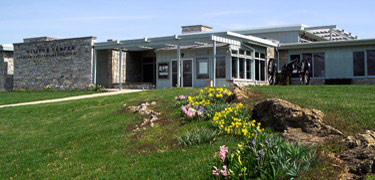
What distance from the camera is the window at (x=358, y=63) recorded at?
22.2 m

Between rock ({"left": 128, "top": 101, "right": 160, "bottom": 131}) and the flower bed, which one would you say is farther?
rock ({"left": 128, "top": 101, "right": 160, "bottom": 131})

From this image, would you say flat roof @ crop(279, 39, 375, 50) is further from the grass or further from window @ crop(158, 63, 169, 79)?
the grass

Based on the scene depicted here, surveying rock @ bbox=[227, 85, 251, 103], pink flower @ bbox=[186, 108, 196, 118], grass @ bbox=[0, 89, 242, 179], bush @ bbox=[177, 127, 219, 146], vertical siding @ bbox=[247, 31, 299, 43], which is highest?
vertical siding @ bbox=[247, 31, 299, 43]

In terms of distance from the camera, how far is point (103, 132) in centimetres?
900

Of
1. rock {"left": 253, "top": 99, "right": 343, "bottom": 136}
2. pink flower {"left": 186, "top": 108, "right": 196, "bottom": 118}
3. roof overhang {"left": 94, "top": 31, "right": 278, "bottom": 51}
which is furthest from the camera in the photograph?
roof overhang {"left": 94, "top": 31, "right": 278, "bottom": 51}

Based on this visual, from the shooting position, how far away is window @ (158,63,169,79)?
961 inches

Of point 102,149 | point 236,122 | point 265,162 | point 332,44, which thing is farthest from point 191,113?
point 332,44

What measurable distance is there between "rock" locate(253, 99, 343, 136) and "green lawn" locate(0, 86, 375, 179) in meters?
0.47

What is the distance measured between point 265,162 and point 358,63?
20.0 metres

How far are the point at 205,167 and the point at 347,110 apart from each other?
3.83 m

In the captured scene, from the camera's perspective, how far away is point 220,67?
22.1 meters

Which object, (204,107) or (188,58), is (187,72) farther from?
(204,107)

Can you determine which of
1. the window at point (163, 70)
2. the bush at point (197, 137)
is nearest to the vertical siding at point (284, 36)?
the window at point (163, 70)

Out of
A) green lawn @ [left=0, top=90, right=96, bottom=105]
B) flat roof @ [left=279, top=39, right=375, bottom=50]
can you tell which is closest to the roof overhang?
flat roof @ [left=279, top=39, right=375, bottom=50]
